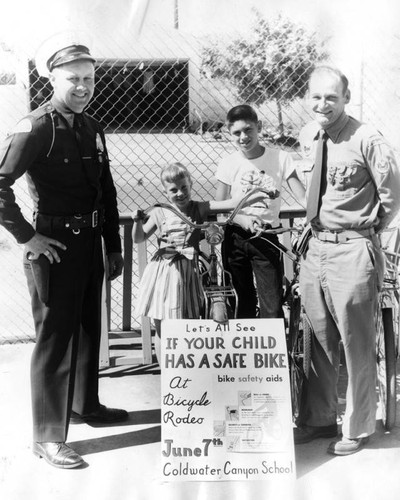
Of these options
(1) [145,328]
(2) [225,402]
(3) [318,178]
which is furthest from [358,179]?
(1) [145,328]

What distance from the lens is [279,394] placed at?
3301mm

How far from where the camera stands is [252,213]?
3.76 m

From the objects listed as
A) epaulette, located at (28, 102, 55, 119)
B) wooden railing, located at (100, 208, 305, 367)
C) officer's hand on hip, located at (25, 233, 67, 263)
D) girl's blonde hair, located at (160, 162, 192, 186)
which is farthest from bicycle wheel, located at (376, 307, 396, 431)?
epaulette, located at (28, 102, 55, 119)

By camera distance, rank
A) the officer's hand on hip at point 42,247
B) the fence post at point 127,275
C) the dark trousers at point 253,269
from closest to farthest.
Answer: the officer's hand on hip at point 42,247, the dark trousers at point 253,269, the fence post at point 127,275

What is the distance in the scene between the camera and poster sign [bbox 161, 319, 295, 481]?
127 inches

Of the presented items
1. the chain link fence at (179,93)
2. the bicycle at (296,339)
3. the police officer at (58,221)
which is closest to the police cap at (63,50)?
the police officer at (58,221)

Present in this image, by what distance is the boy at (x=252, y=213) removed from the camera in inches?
144

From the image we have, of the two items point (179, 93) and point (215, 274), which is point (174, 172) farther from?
point (179, 93)

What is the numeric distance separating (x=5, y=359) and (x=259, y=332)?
1.91 metres

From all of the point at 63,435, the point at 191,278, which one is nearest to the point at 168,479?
the point at 63,435

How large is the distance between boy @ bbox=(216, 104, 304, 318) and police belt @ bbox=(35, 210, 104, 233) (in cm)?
73

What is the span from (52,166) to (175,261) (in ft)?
2.50

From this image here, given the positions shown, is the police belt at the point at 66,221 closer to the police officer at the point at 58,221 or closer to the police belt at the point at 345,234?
the police officer at the point at 58,221

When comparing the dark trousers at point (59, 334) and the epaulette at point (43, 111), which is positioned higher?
the epaulette at point (43, 111)
